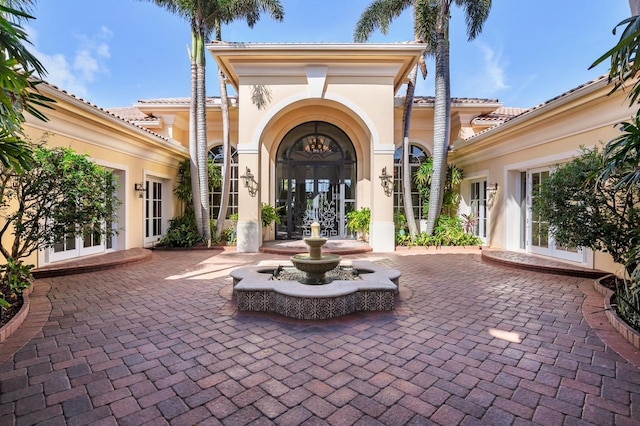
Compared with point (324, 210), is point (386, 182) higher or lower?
higher

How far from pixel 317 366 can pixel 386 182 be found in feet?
27.0

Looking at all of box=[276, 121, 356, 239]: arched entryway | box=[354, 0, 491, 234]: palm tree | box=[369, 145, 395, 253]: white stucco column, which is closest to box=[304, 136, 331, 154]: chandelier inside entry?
box=[276, 121, 356, 239]: arched entryway

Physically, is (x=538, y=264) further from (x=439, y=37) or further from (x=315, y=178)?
(x=315, y=178)

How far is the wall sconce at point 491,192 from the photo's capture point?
35.3ft

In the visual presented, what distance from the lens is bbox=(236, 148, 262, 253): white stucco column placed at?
10.6 metres

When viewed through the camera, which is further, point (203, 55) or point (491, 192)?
point (491, 192)

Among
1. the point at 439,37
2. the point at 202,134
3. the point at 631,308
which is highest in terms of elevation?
the point at 439,37

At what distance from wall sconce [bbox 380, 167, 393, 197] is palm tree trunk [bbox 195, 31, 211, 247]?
619 centimetres

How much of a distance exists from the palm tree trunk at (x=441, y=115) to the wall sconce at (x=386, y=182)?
175 centimetres

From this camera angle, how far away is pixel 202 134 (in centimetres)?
1091

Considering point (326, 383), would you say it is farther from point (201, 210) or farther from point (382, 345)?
point (201, 210)

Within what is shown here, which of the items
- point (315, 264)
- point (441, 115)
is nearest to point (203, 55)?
point (441, 115)

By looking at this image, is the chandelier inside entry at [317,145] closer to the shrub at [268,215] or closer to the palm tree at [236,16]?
the shrub at [268,215]

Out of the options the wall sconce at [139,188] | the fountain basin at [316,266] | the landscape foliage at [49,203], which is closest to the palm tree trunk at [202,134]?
the wall sconce at [139,188]
